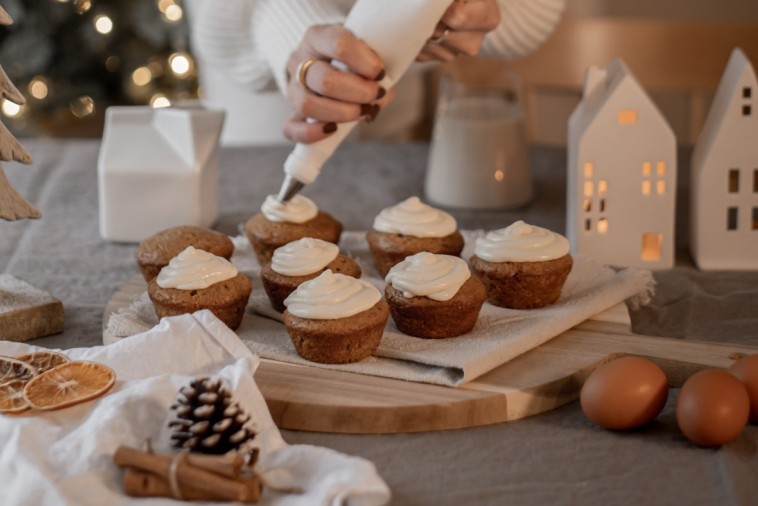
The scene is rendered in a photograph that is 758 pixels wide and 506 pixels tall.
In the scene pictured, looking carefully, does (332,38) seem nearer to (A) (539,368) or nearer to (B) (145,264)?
(B) (145,264)

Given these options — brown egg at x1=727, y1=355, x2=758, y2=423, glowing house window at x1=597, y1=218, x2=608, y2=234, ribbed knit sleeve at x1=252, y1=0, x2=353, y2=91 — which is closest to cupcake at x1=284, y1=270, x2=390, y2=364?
brown egg at x1=727, y1=355, x2=758, y2=423

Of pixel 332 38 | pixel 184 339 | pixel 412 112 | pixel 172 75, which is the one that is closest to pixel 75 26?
pixel 172 75

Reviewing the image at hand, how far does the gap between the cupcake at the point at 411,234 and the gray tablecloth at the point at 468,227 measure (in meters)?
0.32

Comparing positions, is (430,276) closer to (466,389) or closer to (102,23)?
(466,389)

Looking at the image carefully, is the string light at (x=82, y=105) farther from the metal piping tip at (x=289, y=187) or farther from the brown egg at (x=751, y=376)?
the brown egg at (x=751, y=376)

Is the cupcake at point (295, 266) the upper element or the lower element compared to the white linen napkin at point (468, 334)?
upper

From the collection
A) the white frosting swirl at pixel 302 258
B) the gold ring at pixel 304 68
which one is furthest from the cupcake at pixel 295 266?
the gold ring at pixel 304 68

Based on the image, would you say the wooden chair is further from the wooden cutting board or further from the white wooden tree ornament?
the white wooden tree ornament

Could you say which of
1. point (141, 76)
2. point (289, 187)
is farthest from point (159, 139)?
point (141, 76)

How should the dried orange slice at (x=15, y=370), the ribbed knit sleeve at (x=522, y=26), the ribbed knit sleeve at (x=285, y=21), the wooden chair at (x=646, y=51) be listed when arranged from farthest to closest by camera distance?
the wooden chair at (x=646, y=51) < the ribbed knit sleeve at (x=522, y=26) < the ribbed knit sleeve at (x=285, y=21) < the dried orange slice at (x=15, y=370)

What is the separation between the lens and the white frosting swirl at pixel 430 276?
142cm

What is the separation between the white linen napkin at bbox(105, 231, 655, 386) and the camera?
1.33 meters

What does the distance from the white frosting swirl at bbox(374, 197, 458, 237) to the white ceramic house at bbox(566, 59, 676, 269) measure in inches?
9.8

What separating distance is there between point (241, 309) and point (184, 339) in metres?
0.17
